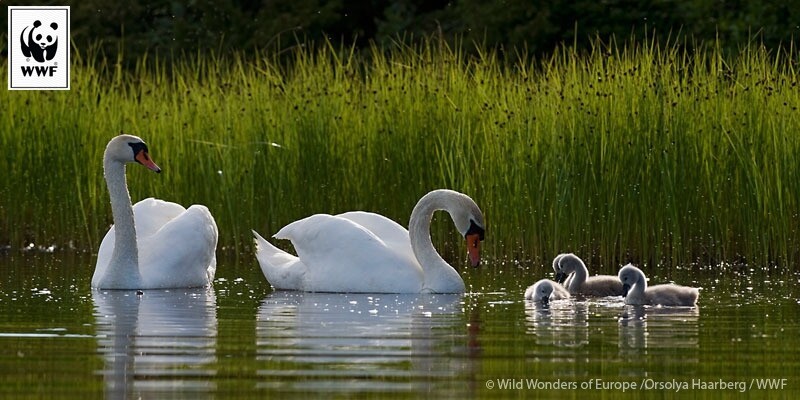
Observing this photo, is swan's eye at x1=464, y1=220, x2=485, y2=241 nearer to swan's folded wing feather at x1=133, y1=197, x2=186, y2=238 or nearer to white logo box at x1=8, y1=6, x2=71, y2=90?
swan's folded wing feather at x1=133, y1=197, x2=186, y2=238

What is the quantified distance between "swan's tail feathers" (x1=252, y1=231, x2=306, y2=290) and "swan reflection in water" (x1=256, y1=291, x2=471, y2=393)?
1.35 feet

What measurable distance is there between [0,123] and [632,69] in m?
6.88

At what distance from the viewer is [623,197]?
16375 millimetres

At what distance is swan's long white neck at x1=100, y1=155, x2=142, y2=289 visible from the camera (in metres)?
14.3

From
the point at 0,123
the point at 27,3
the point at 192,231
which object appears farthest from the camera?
the point at 27,3

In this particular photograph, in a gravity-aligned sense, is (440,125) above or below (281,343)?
above

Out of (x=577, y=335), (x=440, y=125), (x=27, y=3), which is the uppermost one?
(x=27, y=3)

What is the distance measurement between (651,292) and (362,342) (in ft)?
10.3

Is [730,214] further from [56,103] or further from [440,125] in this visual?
[56,103]

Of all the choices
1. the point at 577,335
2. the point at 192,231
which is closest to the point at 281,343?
the point at 577,335

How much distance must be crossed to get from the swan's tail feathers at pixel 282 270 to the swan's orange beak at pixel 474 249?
1464 mm

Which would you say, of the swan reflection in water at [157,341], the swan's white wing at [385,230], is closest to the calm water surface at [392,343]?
the swan reflection in water at [157,341]

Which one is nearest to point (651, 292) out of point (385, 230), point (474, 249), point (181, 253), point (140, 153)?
point (474, 249)

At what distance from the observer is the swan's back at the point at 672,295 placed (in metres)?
12.5
